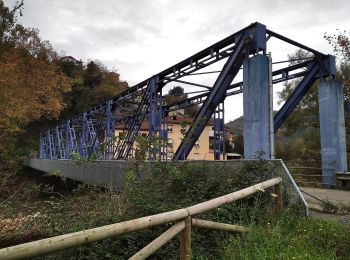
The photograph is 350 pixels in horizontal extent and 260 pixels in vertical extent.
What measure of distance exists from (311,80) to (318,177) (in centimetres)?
396

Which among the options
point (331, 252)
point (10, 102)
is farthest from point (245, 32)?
point (10, 102)

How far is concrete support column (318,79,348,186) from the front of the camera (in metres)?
13.4

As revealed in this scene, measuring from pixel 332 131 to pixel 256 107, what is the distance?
14.8 ft

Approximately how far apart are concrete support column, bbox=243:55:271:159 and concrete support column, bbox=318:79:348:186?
4.23 meters

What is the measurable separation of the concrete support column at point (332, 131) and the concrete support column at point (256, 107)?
13.9 ft

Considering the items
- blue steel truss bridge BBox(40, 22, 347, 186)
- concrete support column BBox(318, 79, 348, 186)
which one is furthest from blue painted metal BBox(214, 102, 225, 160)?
concrete support column BBox(318, 79, 348, 186)

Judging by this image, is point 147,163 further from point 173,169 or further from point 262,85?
point 262,85

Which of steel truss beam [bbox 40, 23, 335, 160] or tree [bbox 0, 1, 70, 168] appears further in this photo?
A: tree [bbox 0, 1, 70, 168]

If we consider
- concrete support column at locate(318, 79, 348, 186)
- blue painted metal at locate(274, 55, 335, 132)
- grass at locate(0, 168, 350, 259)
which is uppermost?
blue painted metal at locate(274, 55, 335, 132)

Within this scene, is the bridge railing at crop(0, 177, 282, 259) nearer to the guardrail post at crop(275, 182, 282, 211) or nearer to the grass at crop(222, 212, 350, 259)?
the grass at crop(222, 212, 350, 259)

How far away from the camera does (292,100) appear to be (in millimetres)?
14445

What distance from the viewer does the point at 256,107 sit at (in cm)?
1059

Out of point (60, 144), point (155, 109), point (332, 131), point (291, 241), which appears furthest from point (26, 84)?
point (291, 241)

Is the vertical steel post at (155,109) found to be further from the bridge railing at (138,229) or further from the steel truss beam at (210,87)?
the bridge railing at (138,229)
